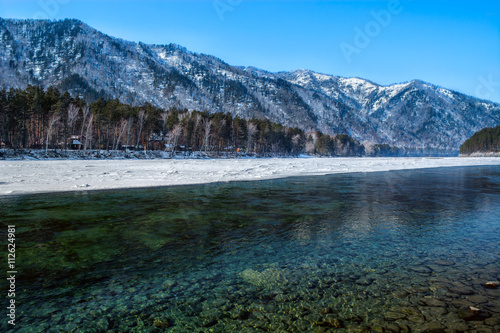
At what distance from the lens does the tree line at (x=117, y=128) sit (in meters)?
64.3

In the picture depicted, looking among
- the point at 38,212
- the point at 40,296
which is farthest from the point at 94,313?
the point at 38,212

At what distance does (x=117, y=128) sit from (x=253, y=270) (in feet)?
291

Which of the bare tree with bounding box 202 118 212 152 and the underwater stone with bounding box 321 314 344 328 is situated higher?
the bare tree with bounding box 202 118 212 152

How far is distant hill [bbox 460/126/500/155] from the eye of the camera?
157m

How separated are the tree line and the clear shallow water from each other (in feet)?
208

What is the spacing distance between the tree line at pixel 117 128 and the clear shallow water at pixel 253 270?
6340cm

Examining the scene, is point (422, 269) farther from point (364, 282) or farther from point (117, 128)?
point (117, 128)

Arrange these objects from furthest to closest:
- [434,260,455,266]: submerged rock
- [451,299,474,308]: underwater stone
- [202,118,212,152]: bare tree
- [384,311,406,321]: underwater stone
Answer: [202,118,212,152]: bare tree → [434,260,455,266]: submerged rock → [451,299,474,308]: underwater stone → [384,311,406,321]: underwater stone

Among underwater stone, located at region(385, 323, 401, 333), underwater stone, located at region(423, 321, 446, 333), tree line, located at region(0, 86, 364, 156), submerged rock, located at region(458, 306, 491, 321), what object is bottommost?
underwater stone, located at region(385, 323, 401, 333)

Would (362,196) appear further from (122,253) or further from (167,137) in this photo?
(167,137)

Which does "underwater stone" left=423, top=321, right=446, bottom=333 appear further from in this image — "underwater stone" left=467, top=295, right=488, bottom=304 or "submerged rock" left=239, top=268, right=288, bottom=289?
"submerged rock" left=239, top=268, right=288, bottom=289

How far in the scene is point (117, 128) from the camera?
275 feet

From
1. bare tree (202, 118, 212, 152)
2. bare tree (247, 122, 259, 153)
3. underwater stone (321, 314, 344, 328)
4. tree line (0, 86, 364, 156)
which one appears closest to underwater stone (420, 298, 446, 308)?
underwater stone (321, 314, 344, 328)

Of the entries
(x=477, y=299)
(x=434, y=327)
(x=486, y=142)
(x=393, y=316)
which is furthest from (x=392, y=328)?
(x=486, y=142)
